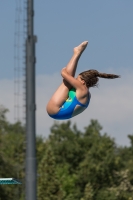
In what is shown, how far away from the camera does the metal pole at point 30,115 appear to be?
2383 cm

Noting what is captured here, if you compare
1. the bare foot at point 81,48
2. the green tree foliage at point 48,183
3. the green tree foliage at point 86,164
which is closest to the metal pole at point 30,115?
the bare foot at point 81,48

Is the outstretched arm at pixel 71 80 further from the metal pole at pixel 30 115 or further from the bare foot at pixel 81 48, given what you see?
the metal pole at pixel 30 115

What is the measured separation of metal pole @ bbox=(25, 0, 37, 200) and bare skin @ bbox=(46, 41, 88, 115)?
42.1ft

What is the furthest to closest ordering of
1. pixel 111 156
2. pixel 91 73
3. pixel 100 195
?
pixel 111 156, pixel 100 195, pixel 91 73

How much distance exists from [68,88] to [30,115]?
1384 centimetres

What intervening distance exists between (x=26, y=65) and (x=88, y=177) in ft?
216

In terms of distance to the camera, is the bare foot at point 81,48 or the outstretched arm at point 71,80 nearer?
the outstretched arm at point 71,80

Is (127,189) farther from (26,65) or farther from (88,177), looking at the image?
(26,65)

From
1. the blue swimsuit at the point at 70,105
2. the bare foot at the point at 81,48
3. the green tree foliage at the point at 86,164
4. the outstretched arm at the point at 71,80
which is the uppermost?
the green tree foliage at the point at 86,164

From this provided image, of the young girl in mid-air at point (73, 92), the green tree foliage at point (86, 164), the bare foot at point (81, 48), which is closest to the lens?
the young girl in mid-air at point (73, 92)

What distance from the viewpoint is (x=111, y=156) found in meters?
90.9

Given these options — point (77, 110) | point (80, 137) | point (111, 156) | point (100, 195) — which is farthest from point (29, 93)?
point (80, 137)

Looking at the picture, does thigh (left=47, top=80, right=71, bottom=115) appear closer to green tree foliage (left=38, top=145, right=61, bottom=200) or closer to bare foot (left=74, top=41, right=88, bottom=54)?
bare foot (left=74, top=41, right=88, bottom=54)

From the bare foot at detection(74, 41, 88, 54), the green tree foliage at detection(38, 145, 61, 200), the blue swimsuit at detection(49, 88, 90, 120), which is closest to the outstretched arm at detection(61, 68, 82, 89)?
the blue swimsuit at detection(49, 88, 90, 120)
